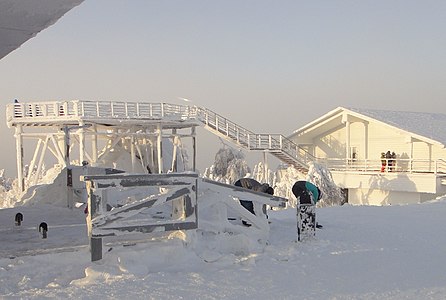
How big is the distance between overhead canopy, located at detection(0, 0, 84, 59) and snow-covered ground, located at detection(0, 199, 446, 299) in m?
2.75

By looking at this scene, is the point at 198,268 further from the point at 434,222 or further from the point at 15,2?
the point at 434,222

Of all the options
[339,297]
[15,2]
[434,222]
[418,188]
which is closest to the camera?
[15,2]

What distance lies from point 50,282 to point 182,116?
22222 mm

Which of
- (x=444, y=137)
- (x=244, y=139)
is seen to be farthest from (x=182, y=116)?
(x=444, y=137)

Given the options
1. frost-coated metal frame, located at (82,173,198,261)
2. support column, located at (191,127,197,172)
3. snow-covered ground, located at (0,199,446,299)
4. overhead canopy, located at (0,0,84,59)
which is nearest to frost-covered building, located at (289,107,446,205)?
support column, located at (191,127,197,172)

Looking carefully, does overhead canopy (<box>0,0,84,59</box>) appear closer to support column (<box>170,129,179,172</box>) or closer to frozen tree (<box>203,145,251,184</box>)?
support column (<box>170,129,179,172</box>)

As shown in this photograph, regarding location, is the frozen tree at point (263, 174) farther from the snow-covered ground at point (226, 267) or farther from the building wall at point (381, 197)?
the snow-covered ground at point (226, 267)

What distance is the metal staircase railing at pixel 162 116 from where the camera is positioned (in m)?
24.1

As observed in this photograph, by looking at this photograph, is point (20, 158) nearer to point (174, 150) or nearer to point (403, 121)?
point (174, 150)

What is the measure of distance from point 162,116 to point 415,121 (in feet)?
59.3

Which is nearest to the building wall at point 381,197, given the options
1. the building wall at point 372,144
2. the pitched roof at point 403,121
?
the building wall at point 372,144

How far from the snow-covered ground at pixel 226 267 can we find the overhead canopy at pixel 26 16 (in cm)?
275

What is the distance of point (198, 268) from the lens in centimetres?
564

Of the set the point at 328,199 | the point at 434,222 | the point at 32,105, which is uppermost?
the point at 32,105
